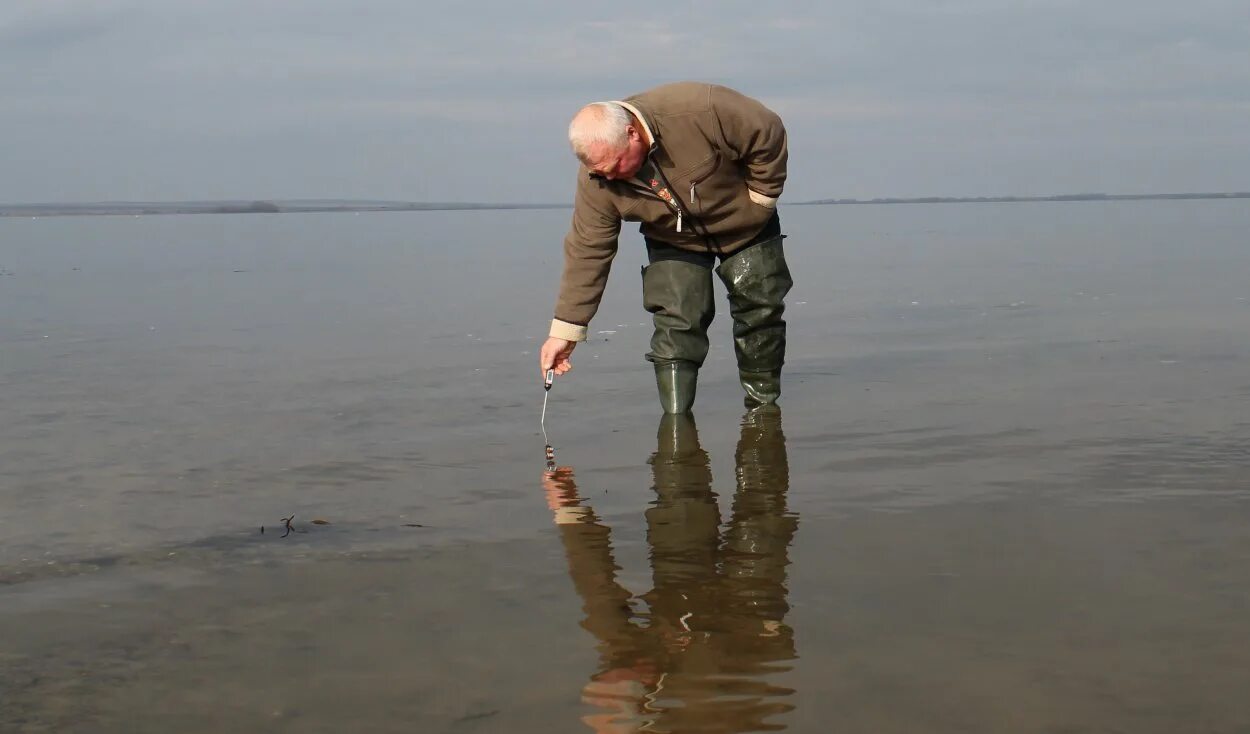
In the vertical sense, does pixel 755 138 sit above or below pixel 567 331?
above

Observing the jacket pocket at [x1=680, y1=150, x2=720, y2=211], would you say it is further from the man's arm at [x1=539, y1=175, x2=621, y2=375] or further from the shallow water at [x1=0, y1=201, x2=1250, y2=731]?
the shallow water at [x1=0, y1=201, x2=1250, y2=731]

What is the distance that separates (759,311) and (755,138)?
981mm

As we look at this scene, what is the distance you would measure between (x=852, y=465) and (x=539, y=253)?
24021 millimetres

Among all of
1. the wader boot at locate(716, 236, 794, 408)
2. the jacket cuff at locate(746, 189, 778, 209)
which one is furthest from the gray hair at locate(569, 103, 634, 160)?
the wader boot at locate(716, 236, 794, 408)

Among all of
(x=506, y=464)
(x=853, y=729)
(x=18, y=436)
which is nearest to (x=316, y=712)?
(x=853, y=729)

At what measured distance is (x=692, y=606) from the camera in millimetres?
3277

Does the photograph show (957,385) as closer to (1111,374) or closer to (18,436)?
(1111,374)

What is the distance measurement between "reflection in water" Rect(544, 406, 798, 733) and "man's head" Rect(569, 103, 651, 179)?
49.2 inches

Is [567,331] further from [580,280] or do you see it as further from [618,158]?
[618,158]

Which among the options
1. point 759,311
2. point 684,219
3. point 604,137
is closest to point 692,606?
point 604,137

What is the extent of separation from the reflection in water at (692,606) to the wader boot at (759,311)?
128 cm

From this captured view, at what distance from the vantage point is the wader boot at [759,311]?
611cm

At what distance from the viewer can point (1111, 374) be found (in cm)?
722

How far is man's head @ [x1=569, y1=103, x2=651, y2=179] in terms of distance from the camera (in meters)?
5.11
